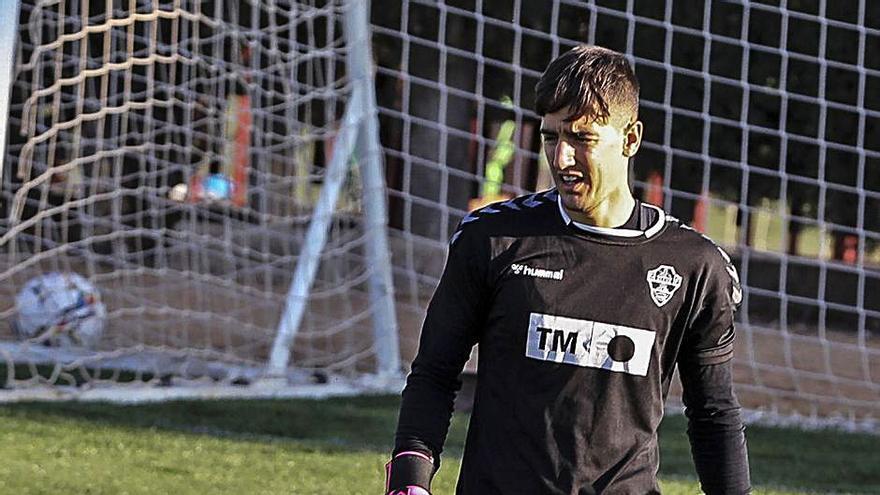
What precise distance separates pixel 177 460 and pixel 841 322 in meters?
11.8

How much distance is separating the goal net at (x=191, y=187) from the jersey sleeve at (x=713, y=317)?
547cm

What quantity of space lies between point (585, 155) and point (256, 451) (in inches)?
161

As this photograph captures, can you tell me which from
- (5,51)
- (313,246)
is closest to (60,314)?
(313,246)

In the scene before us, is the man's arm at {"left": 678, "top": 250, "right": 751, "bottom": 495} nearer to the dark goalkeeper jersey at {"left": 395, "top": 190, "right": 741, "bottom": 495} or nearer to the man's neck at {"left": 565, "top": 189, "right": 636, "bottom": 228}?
the dark goalkeeper jersey at {"left": 395, "top": 190, "right": 741, "bottom": 495}

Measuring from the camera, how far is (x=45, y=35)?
33.8ft

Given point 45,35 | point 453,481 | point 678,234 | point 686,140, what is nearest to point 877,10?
point 686,140

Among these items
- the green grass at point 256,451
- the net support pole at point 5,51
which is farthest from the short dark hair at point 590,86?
the green grass at point 256,451

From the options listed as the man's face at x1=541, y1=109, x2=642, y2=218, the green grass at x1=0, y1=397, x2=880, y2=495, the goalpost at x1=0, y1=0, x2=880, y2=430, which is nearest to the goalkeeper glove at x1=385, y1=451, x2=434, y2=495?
the man's face at x1=541, y1=109, x2=642, y2=218

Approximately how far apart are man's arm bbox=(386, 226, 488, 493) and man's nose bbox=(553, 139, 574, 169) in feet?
0.68

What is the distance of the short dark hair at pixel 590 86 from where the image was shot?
2.49 metres

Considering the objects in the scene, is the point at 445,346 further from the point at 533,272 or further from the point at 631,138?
the point at 631,138

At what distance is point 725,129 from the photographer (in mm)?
16906

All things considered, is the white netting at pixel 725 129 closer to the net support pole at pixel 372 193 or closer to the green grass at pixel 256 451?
the net support pole at pixel 372 193

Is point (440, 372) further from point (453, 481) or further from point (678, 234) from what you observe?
point (453, 481)
